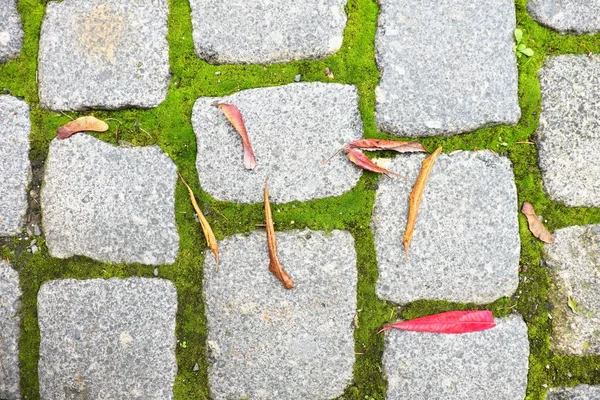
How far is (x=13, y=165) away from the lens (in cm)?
182

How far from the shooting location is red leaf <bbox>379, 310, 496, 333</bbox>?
1.80 m

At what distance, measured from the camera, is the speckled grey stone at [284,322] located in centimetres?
179

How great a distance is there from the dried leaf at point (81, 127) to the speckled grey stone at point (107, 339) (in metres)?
0.51

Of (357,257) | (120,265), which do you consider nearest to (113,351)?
(120,265)

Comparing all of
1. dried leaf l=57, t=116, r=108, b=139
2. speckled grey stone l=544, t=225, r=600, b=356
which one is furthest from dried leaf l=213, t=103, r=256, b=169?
speckled grey stone l=544, t=225, r=600, b=356

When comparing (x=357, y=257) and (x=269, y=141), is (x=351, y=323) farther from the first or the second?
(x=269, y=141)

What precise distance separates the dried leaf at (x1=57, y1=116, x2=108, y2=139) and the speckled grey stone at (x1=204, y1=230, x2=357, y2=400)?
2.11 ft

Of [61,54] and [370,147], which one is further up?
[61,54]

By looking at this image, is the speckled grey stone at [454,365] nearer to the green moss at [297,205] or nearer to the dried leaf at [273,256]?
the green moss at [297,205]

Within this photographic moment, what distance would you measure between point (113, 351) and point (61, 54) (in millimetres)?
1057

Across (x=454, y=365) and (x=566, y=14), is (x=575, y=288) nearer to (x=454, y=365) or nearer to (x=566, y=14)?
(x=454, y=365)

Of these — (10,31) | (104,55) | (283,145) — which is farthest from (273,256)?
(10,31)

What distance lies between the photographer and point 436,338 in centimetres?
181

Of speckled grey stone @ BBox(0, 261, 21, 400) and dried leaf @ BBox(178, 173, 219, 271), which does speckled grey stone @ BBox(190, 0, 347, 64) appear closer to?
dried leaf @ BBox(178, 173, 219, 271)
